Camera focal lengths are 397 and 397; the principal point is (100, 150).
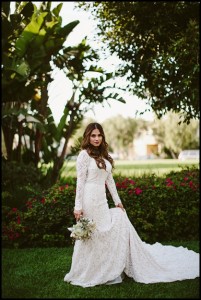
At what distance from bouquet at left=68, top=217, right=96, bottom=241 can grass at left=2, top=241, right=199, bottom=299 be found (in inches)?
25.5

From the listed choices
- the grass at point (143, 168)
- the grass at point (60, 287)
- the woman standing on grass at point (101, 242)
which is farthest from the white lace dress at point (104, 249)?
the grass at point (143, 168)

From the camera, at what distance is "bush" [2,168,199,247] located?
7555mm

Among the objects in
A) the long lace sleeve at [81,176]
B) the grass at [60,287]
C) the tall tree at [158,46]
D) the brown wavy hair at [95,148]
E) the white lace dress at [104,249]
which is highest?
the tall tree at [158,46]

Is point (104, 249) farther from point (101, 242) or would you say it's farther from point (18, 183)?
point (18, 183)

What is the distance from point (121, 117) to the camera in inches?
2808

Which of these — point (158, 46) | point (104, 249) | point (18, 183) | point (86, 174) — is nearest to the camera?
point (104, 249)

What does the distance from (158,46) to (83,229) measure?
623 cm

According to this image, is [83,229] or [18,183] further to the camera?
[18,183]

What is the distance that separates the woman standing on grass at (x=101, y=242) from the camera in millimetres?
5090

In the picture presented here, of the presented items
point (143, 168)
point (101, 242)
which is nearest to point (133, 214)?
point (101, 242)

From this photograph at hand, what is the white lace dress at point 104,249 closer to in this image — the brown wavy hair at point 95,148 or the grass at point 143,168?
the brown wavy hair at point 95,148

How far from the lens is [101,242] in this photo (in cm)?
514

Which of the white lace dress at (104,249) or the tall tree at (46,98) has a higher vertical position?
the tall tree at (46,98)

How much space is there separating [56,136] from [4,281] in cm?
541
